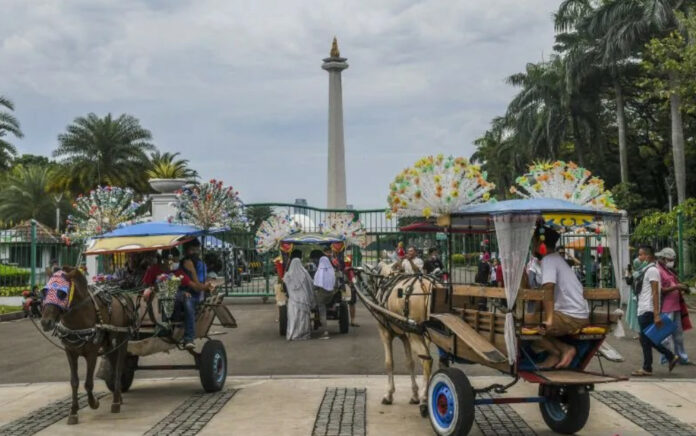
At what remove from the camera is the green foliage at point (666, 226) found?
76.2ft

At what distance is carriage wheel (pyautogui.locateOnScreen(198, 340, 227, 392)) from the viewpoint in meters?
10.3

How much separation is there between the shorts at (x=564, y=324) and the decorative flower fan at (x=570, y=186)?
154 cm

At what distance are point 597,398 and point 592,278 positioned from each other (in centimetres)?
1433

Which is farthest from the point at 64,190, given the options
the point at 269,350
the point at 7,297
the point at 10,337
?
the point at 269,350

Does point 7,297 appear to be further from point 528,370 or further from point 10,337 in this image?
point 528,370

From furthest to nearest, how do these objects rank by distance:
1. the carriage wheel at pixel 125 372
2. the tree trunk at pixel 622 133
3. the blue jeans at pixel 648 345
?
the tree trunk at pixel 622 133, the blue jeans at pixel 648 345, the carriage wheel at pixel 125 372

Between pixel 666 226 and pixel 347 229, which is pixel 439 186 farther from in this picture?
pixel 666 226

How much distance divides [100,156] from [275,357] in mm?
39650

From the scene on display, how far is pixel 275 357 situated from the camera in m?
13.8

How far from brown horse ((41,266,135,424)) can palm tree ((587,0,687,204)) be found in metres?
29.9

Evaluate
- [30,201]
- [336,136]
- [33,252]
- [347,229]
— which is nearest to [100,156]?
[30,201]

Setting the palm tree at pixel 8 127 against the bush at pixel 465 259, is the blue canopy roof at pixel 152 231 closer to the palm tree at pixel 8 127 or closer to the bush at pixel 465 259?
the bush at pixel 465 259

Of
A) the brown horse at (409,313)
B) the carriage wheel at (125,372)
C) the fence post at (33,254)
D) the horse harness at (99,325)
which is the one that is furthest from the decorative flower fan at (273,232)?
the brown horse at (409,313)

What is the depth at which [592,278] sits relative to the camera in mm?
23547
